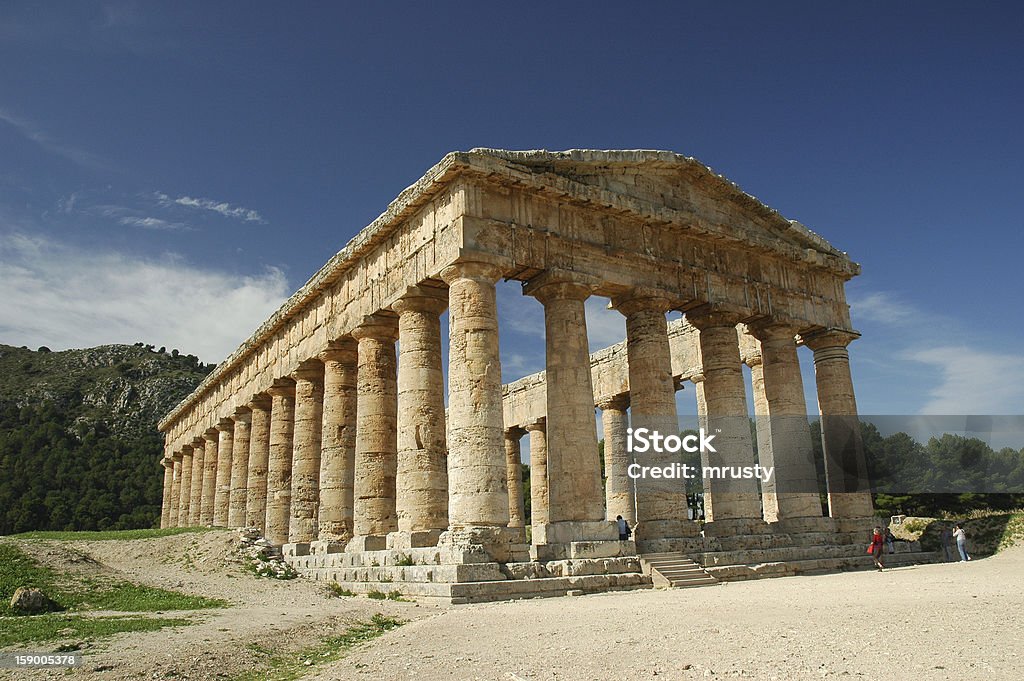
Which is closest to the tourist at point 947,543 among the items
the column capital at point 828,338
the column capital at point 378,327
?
the column capital at point 828,338

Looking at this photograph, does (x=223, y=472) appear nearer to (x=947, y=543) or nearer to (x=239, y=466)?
(x=239, y=466)

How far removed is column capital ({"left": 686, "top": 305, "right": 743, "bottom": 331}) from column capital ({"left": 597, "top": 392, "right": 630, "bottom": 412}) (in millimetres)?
8246

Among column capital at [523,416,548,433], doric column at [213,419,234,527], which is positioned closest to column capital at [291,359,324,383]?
column capital at [523,416,548,433]

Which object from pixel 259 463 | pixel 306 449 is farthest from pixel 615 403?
pixel 259 463

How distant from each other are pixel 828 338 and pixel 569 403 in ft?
38.8

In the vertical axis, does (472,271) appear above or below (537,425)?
above

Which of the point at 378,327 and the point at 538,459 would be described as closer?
the point at 378,327

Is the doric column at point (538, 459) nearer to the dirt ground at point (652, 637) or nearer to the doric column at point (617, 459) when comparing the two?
the doric column at point (617, 459)

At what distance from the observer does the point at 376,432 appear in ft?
71.4

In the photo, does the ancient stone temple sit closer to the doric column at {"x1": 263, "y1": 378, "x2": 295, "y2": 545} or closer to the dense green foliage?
the doric column at {"x1": 263, "y1": 378, "x2": 295, "y2": 545}

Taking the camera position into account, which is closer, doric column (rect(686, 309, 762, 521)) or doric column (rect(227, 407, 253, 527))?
doric column (rect(686, 309, 762, 521))

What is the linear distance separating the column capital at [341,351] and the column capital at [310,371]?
2059 millimetres

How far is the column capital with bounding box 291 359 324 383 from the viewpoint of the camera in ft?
88.2

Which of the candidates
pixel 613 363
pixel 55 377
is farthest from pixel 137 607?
pixel 55 377
